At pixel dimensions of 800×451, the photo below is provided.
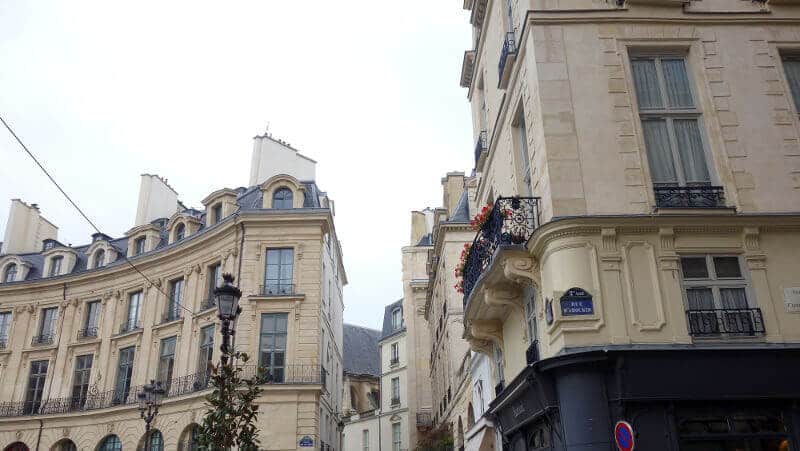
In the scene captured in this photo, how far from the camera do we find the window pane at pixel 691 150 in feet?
31.2

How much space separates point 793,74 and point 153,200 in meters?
31.9

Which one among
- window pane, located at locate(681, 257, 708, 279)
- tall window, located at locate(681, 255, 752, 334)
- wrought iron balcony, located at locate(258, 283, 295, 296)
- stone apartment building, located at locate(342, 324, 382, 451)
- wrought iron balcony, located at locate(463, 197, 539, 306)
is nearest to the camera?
tall window, located at locate(681, 255, 752, 334)

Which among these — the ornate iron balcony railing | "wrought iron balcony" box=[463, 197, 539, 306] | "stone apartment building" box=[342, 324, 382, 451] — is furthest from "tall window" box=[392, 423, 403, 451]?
"wrought iron balcony" box=[463, 197, 539, 306]

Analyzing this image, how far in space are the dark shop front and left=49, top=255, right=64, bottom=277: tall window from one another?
33.9 metres

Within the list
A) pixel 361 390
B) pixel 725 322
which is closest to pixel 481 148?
pixel 725 322

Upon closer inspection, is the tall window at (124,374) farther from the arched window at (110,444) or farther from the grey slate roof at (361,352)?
the grey slate roof at (361,352)

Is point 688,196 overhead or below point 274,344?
below

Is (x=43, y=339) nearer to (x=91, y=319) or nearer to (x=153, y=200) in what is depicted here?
(x=91, y=319)

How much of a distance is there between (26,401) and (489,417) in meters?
28.2

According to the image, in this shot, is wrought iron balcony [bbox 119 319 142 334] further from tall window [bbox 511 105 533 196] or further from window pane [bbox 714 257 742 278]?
window pane [bbox 714 257 742 278]

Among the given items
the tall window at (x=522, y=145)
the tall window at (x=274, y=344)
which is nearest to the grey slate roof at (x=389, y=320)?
the tall window at (x=274, y=344)

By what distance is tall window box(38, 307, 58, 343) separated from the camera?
33.5 meters

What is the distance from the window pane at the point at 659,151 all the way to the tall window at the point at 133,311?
2703 cm

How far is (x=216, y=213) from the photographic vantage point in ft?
99.0
